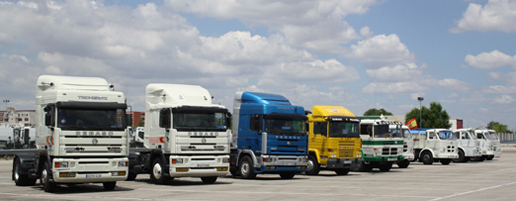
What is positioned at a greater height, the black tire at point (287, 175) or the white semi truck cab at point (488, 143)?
the white semi truck cab at point (488, 143)

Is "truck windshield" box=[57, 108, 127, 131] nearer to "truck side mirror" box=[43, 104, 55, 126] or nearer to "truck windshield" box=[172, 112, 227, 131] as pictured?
"truck side mirror" box=[43, 104, 55, 126]

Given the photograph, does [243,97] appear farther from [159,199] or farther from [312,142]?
[159,199]

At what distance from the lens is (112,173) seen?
16.2m

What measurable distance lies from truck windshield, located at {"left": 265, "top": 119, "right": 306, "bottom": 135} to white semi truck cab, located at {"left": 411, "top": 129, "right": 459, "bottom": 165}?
666 inches

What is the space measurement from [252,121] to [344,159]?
550 centimetres

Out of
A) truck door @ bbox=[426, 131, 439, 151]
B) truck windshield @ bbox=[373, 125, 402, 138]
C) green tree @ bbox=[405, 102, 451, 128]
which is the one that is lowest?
truck door @ bbox=[426, 131, 439, 151]

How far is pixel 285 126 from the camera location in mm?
21688

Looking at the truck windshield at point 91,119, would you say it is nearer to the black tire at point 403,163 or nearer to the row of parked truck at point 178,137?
the row of parked truck at point 178,137

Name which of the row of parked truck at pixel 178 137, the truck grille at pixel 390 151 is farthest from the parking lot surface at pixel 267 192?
the truck grille at pixel 390 151

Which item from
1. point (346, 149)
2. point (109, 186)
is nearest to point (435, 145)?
point (346, 149)

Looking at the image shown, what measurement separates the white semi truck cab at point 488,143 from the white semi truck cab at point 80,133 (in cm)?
3054

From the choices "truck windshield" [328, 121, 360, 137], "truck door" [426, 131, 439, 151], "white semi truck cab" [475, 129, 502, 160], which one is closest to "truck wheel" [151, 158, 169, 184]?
"truck windshield" [328, 121, 360, 137]

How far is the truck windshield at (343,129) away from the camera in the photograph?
24469mm

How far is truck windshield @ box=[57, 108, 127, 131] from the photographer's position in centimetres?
1572
